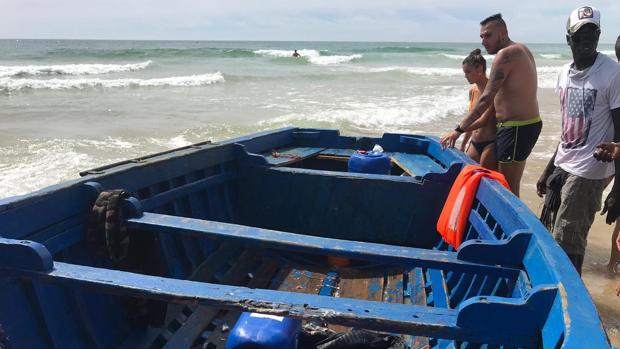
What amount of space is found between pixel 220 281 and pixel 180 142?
793 centimetres

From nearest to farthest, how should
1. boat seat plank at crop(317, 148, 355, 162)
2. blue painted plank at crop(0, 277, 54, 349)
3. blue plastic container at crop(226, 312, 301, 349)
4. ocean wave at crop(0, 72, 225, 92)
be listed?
blue painted plank at crop(0, 277, 54, 349), blue plastic container at crop(226, 312, 301, 349), boat seat plank at crop(317, 148, 355, 162), ocean wave at crop(0, 72, 225, 92)

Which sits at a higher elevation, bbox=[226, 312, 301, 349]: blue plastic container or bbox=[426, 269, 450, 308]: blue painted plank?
bbox=[226, 312, 301, 349]: blue plastic container

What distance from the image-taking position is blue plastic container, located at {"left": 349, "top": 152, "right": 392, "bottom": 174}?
14.5 ft

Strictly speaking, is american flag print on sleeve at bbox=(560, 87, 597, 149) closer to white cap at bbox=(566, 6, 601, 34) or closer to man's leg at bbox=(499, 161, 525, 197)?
white cap at bbox=(566, 6, 601, 34)

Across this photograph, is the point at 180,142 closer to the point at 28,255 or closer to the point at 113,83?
the point at 28,255

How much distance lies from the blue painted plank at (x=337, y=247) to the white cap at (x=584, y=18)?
1.84 meters

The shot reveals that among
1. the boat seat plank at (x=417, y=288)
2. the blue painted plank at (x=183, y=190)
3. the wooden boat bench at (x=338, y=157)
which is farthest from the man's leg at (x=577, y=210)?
the blue painted plank at (x=183, y=190)

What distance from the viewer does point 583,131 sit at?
10.4 feet

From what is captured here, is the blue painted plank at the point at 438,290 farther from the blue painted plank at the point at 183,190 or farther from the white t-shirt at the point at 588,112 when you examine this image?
the blue painted plank at the point at 183,190

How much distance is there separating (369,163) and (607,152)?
80.2 inches

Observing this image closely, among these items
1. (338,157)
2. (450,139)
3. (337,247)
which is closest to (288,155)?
(338,157)

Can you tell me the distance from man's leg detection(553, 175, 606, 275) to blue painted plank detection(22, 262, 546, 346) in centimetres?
188

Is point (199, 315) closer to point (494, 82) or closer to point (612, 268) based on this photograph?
point (494, 82)

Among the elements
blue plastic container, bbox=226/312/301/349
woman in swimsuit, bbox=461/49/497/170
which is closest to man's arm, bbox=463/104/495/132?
woman in swimsuit, bbox=461/49/497/170
